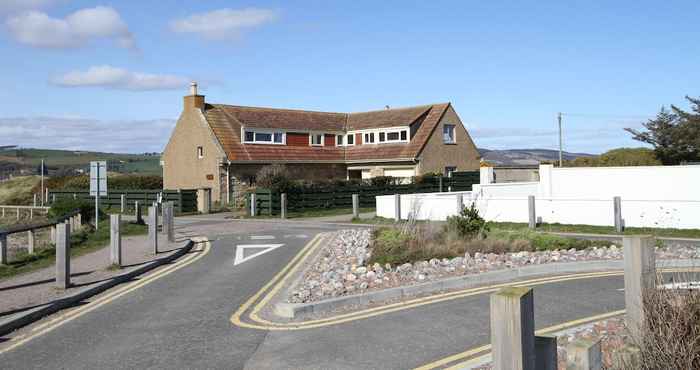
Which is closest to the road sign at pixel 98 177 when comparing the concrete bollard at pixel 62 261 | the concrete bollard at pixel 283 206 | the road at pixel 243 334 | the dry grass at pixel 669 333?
the concrete bollard at pixel 62 261

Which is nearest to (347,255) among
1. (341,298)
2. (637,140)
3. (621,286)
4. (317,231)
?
(341,298)

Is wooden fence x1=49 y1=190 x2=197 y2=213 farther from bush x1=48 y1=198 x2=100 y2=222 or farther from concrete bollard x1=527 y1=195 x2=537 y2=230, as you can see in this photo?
concrete bollard x1=527 y1=195 x2=537 y2=230

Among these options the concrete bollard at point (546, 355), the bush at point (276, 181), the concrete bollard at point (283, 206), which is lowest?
the concrete bollard at point (546, 355)

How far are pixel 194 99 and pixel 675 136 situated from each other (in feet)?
112

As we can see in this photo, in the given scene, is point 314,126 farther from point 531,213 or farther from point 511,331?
point 511,331

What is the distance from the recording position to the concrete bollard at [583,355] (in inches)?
153

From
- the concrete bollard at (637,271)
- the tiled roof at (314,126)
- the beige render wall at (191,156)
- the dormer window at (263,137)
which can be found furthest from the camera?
the dormer window at (263,137)

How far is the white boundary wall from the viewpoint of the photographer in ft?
66.9

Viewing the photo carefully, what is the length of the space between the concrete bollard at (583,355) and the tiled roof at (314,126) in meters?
38.2

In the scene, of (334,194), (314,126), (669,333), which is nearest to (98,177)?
(669,333)

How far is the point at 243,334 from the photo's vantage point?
816 cm

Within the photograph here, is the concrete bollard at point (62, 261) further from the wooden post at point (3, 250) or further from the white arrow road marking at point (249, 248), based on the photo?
the wooden post at point (3, 250)

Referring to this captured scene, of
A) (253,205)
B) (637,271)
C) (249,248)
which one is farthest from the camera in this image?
(253,205)

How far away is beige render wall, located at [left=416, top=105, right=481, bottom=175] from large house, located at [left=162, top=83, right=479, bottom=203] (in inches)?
2.8
